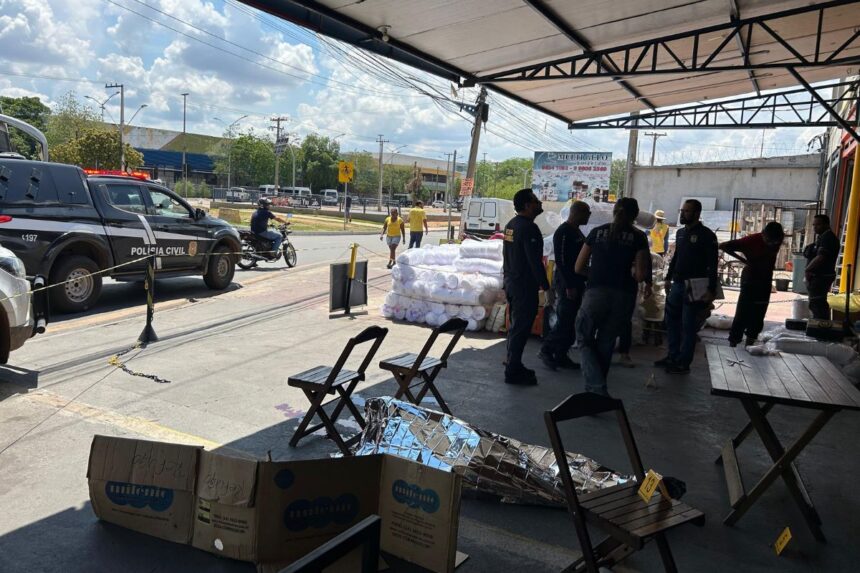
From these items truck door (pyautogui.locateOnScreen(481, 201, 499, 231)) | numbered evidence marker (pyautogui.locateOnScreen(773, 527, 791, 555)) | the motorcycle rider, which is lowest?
numbered evidence marker (pyautogui.locateOnScreen(773, 527, 791, 555))

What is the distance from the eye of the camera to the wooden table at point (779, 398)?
3570 mm

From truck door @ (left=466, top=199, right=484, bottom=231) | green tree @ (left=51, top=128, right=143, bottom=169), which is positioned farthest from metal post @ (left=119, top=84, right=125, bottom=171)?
truck door @ (left=466, top=199, right=484, bottom=231)

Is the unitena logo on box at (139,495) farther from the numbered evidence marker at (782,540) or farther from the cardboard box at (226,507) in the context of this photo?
the numbered evidence marker at (782,540)

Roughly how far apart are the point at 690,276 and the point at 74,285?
844cm

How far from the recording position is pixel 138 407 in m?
5.41

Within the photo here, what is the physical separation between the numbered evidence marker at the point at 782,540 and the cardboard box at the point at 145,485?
10.3 ft

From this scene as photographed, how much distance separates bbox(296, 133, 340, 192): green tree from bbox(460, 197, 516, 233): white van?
5959cm

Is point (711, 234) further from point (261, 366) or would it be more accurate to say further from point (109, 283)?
point (109, 283)

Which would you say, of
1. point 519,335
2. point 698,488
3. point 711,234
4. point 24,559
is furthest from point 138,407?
point 711,234

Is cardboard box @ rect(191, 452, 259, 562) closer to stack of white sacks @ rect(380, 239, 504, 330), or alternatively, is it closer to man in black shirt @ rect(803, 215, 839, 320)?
stack of white sacks @ rect(380, 239, 504, 330)

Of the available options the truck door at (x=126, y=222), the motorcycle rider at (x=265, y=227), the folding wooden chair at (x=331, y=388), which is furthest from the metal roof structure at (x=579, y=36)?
the motorcycle rider at (x=265, y=227)

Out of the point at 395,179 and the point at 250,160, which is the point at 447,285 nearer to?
the point at 250,160

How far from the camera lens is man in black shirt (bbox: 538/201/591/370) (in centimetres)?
689

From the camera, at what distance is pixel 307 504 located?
3.11m
